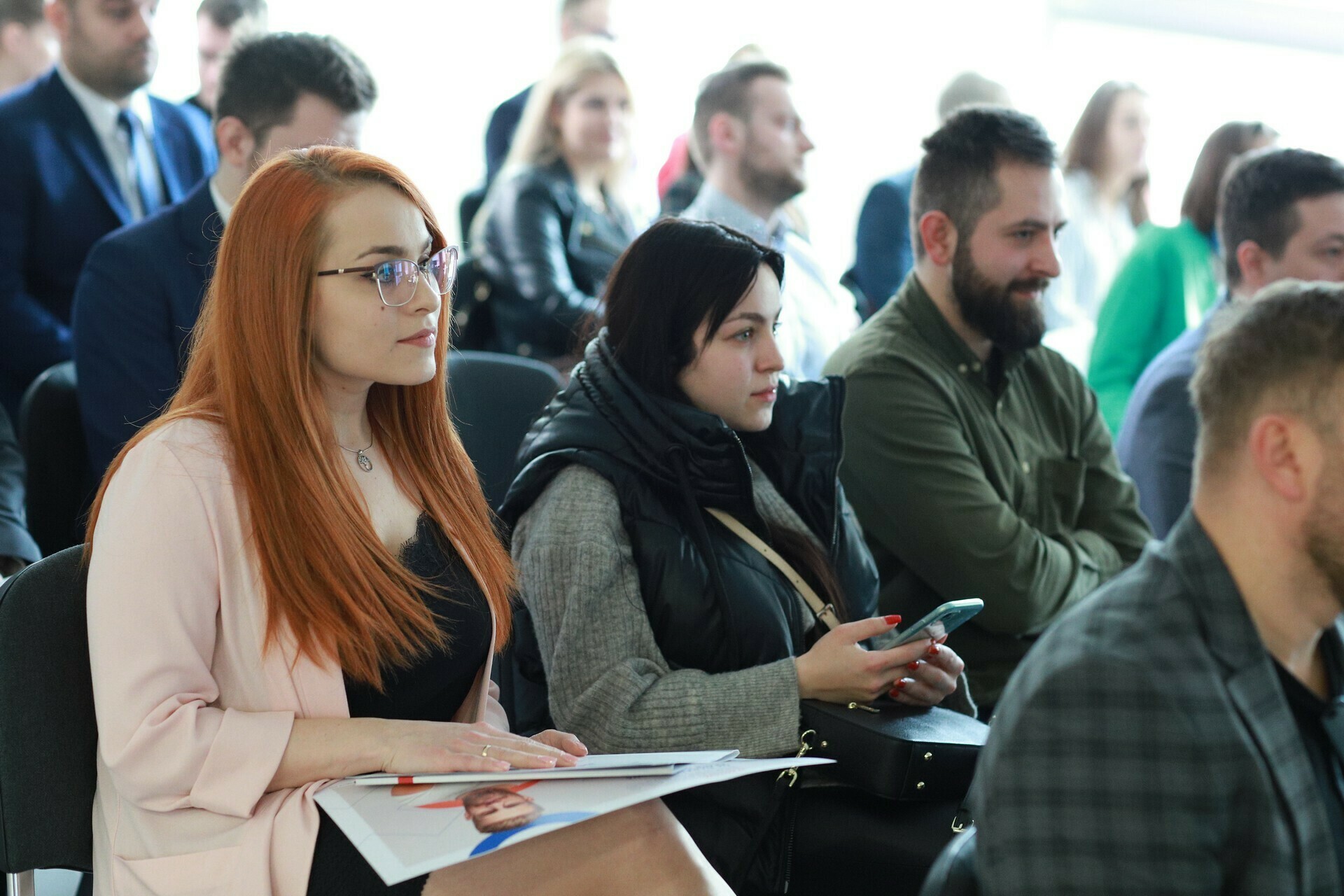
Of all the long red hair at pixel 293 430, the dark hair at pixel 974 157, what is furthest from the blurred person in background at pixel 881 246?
the long red hair at pixel 293 430

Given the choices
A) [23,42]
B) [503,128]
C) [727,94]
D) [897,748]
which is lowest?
[897,748]

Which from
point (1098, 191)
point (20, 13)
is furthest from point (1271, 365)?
point (1098, 191)

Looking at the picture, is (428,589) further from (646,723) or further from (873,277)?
(873,277)

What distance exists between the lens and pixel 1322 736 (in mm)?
1208

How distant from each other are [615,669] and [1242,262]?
2.16 metres

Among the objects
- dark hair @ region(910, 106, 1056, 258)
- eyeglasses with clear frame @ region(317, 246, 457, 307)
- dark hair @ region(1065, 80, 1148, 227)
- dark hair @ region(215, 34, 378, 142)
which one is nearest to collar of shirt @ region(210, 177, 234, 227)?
dark hair @ region(215, 34, 378, 142)

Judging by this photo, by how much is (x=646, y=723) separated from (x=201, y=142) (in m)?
2.68

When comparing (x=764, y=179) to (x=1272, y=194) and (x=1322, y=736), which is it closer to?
(x=1272, y=194)

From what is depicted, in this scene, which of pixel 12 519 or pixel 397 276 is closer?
pixel 397 276

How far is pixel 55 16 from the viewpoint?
10.9 ft

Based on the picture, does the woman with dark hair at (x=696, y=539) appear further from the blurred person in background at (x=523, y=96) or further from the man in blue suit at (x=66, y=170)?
the blurred person in background at (x=523, y=96)

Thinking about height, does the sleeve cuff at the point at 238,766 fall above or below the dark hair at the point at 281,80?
below

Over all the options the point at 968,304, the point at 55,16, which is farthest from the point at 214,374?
the point at 55,16

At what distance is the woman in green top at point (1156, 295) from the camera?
3965 mm
